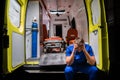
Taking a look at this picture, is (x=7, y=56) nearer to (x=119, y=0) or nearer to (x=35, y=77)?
(x=35, y=77)

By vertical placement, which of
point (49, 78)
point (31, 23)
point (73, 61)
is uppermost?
point (31, 23)

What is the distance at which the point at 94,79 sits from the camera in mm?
3225

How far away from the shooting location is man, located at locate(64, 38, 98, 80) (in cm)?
328

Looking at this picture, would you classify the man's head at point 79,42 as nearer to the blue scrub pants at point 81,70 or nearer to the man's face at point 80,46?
the man's face at point 80,46

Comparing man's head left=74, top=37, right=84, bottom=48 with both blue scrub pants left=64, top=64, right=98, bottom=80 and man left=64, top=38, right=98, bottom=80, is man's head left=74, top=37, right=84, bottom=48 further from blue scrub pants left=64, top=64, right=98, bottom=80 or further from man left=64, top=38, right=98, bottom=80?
blue scrub pants left=64, top=64, right=98, bottom=80

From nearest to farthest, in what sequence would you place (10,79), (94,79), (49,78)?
1. (94,79)
2. (10,79)
3. (49,78)

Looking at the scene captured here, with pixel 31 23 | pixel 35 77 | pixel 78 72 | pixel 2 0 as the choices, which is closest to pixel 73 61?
pixel 78 72

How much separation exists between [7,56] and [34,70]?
1271mm

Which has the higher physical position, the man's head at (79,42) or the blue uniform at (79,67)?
the man's head at (79,42)

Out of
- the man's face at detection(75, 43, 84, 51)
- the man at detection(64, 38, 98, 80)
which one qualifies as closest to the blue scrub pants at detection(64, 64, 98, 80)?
the man at detection(64, 38, 98, 80)

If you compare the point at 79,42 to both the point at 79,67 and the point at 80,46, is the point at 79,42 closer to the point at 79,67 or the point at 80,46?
the point at 80,46

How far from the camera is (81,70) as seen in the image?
3391 mm

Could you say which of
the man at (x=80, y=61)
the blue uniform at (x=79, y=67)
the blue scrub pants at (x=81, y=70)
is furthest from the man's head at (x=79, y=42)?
the blue scrub pants at (x=81, y=70)

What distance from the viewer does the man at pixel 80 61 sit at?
3281 mm
